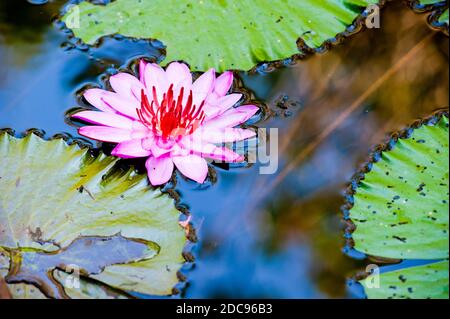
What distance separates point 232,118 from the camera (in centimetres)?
165

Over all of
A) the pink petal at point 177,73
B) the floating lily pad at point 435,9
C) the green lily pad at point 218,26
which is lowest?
the pink petal at point 177,73

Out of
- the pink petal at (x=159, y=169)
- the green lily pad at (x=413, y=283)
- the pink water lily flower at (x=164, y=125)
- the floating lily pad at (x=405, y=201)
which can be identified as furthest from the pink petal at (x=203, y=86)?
the green lily pad at (x=413, y=283)

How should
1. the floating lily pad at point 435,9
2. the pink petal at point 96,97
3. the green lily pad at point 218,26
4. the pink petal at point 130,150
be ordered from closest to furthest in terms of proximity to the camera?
the pink petal at point 130,150 < the pink petal at point 96,97 < the green lily pad at point 218,26 < the floating lily pad at point 435,9

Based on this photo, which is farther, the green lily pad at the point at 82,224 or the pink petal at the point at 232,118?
the pink petal at the point at 232,118

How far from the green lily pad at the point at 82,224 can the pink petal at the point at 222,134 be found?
0.68 ft

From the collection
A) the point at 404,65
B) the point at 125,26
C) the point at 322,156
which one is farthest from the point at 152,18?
the point at 404,65

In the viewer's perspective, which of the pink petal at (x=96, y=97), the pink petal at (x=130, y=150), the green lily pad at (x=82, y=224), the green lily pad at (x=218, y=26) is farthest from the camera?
the green lily pad at (x=218, y=26)

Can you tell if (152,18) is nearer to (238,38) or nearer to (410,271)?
(238,38)

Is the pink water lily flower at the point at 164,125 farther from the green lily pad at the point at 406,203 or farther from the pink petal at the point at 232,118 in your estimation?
the green lily pad at the point at 406,203

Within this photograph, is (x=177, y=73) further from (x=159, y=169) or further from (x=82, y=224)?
(x=82, y=224)

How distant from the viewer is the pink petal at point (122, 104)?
1.60 metres

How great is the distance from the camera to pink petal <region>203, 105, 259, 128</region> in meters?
1.64

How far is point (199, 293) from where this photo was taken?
58.7 inches

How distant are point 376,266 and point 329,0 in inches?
Answer: 39.7
